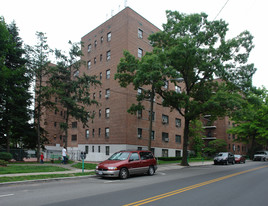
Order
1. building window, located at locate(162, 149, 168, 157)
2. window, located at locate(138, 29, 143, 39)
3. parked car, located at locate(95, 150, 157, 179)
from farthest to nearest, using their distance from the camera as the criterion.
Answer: building window, located at locate(162, 149, 168, 157) → window, located at locate(138, 29, 143, 39) → parked car, located at locate(95, 150, 157, 179)

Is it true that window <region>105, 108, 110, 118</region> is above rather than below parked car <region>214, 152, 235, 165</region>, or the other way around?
above

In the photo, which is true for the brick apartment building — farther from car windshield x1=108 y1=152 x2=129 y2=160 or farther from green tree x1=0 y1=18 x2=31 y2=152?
car windshield x1=108 y1=152 x2=129 y2=160

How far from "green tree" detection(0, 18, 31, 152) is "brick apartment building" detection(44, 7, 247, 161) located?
3.37 metres

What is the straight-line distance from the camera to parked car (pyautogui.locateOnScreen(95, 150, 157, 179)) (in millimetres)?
12773

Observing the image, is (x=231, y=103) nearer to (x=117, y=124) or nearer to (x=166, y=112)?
(x=117, y=124)

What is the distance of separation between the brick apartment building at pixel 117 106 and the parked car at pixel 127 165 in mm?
15010

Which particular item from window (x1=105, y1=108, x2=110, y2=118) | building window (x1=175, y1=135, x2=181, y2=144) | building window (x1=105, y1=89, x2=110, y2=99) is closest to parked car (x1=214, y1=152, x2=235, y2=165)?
building window (x1=175, y1=135, x2=181, y2=144)

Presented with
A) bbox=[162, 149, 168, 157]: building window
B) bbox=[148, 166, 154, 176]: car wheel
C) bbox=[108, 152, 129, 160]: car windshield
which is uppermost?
bbox=[108, 152, 129, 160]: car windshield

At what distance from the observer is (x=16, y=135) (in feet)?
92.0

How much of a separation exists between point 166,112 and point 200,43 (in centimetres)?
1689

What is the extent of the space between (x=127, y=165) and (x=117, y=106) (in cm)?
1847

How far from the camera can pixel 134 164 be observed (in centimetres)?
1383

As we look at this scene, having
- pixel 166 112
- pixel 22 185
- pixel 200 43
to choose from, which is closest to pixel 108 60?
pixel 166 112

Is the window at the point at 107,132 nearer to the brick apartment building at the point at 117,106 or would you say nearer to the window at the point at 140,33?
the brick apartment building at the point at 117,106
